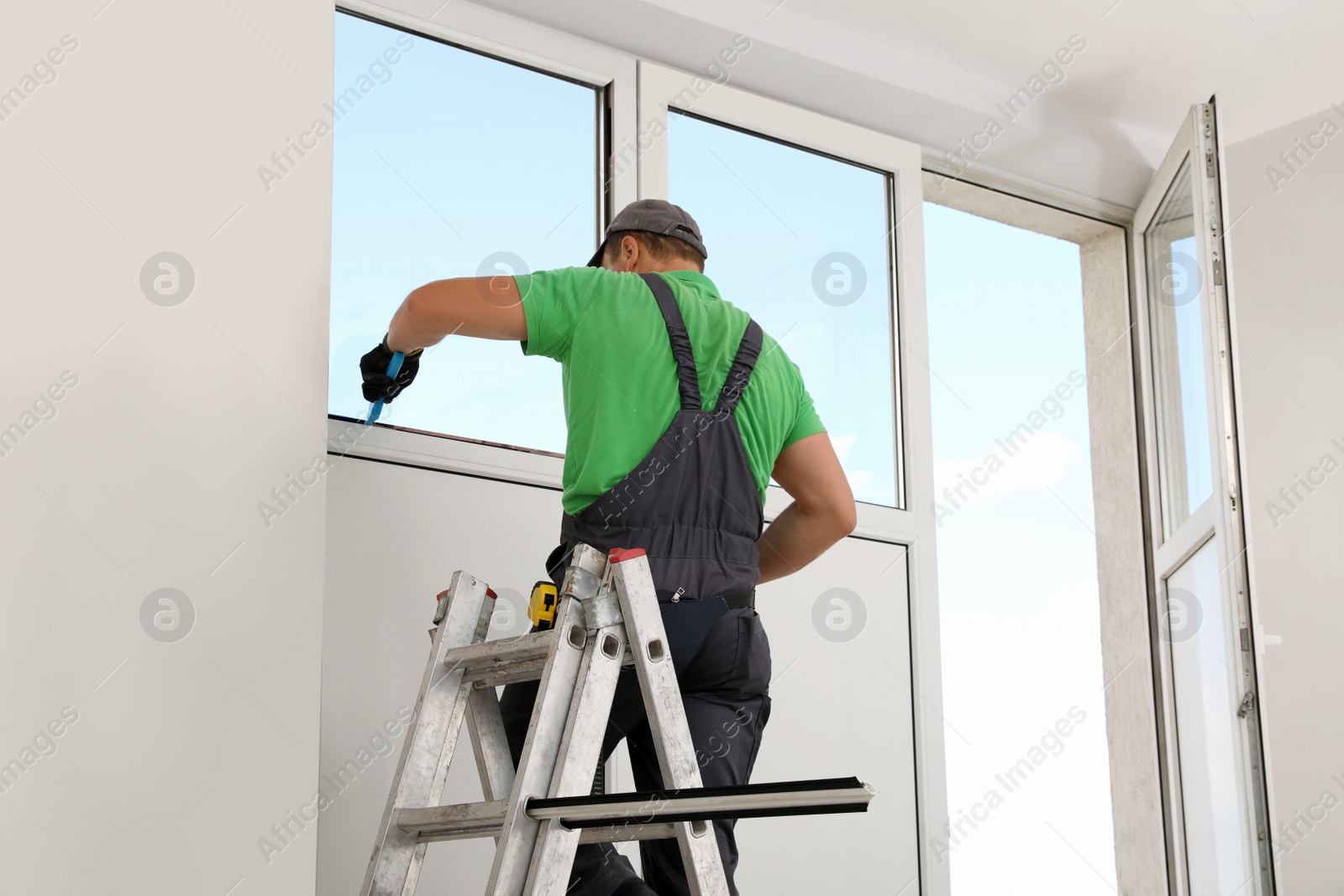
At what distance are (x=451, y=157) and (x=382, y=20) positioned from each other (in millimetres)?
309

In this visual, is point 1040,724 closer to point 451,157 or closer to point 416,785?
point 451,157

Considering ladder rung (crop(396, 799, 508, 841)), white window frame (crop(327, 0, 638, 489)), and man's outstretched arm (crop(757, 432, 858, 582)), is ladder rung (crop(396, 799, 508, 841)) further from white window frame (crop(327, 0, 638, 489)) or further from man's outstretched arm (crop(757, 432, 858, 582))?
white window frame (crop(327, 0, 638, 489))

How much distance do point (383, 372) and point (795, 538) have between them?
27.0 inches

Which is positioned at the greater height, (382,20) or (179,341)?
(382,20)

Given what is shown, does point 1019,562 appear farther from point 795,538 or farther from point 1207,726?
point 795,538

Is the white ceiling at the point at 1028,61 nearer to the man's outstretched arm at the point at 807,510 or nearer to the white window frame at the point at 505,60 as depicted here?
the white window frame at the point at 505,60

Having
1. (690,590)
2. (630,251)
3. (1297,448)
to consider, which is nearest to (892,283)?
(1297,448)

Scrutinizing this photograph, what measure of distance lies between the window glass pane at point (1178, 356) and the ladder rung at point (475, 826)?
92.1 inches

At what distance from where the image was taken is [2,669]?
3.49 feet

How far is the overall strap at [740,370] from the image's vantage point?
170 cm

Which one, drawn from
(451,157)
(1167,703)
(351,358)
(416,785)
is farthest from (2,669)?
(1167,703)

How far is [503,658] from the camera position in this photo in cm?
148

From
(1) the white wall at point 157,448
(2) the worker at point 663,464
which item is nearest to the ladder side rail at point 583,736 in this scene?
(2) the worker at point 663,464

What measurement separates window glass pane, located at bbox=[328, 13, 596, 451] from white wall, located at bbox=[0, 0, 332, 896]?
44.0 inches
